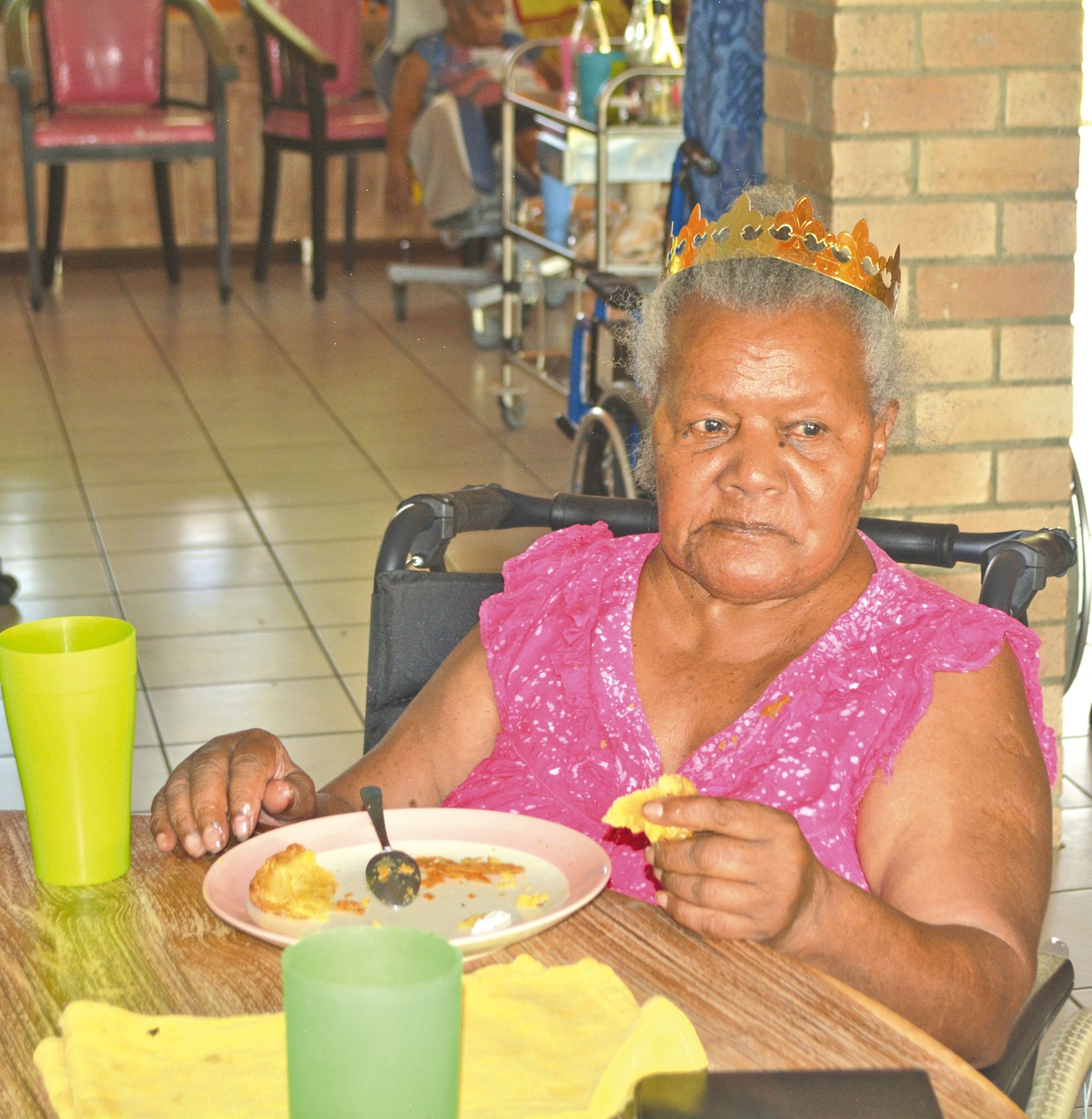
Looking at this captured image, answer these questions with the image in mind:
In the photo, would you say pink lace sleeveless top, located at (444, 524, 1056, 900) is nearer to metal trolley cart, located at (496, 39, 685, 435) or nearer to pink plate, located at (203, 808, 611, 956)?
pink plate, located at (203, 808, 611, 956)

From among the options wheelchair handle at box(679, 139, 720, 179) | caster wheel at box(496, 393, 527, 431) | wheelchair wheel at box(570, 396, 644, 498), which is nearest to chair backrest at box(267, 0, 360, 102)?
caster wheel at box(496, 393, 527, 431)

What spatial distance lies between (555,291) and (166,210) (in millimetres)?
2135

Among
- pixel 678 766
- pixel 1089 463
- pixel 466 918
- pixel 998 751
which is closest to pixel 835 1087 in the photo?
pixel 466 918

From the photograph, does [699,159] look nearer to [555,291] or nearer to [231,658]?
[231,658]

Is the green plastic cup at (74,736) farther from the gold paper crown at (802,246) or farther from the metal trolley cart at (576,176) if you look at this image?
the metal trolley cart at (576,176)

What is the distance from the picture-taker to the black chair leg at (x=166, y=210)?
7949 mm

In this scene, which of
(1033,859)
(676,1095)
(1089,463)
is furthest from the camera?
(1089,463)

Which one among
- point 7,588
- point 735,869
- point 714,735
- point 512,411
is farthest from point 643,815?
point 512,411

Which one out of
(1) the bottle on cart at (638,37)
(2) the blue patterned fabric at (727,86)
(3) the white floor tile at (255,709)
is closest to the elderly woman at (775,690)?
(2) the blue patterned fabric at (727,86)

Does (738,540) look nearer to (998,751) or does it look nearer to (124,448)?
(998,751)

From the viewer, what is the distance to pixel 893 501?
9.00ft

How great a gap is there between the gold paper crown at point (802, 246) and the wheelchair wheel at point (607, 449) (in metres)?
1.95

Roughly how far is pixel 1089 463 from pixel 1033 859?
4.03 m

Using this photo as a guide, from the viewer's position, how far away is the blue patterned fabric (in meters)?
2.96
